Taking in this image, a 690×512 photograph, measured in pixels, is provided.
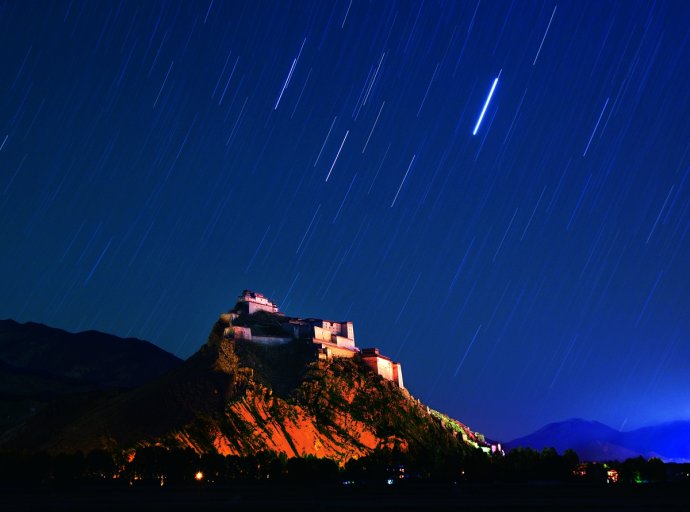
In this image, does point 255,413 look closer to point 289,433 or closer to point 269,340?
point 289,433

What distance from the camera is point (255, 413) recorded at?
13075cm

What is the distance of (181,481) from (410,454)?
5043cm

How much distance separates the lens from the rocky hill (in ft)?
405

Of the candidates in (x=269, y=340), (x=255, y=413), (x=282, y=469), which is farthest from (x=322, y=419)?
(x=282, y=469)

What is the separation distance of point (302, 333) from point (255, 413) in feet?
97.1

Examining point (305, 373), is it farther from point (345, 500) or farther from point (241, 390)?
point (345, 500)

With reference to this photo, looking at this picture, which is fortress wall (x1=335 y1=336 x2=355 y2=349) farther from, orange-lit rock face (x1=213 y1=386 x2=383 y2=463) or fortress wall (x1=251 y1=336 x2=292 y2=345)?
orange-lit rock face (x1=213 y1=386 x2=383 y2=463)

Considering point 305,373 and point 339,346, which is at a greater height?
point 339,346

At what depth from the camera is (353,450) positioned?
431ft

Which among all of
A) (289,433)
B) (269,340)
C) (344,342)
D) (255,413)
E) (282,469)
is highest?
(344,342)

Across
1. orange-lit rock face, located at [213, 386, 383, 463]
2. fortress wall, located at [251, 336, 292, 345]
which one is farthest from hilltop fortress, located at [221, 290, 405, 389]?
orange-lit rock face, located at [213, 386, 383, 463]

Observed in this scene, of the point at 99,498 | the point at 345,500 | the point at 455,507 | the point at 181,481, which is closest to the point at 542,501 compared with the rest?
the point at 455,507

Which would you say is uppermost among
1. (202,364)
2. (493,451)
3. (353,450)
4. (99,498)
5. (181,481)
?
(493,451)

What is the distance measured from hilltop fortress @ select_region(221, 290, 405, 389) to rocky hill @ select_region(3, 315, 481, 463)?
2154 millimetres
